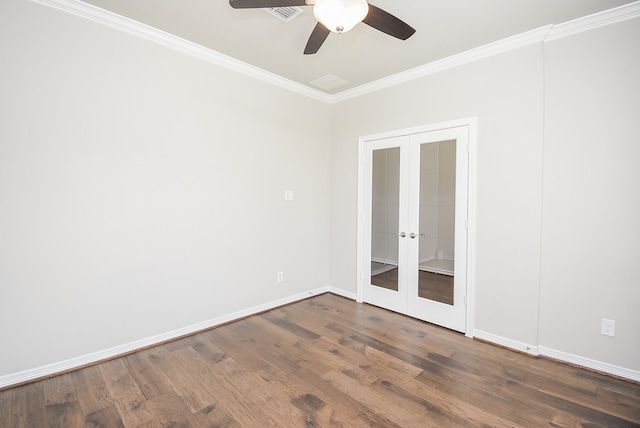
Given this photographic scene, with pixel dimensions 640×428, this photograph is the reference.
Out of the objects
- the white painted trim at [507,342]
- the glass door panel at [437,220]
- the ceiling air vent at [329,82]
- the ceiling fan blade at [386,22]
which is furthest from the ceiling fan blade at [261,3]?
the white painted trim at [507,342]

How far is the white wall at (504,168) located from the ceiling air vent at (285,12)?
164cm

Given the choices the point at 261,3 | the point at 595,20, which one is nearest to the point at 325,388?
the point at 261,3

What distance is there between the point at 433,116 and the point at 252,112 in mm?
2031

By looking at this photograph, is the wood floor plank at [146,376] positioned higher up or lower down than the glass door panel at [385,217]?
lower down

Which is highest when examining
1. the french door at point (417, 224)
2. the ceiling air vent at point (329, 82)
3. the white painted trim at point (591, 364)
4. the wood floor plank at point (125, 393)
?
the ceiling air vent at point (329, 82)

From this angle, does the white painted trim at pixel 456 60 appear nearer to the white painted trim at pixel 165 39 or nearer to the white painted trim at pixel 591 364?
the white painted trim at pixel 165 39

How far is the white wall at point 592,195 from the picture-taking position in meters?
2.23

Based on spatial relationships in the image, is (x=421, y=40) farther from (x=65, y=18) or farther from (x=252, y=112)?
(x=65, y=18)

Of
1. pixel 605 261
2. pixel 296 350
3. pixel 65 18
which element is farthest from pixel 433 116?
pixel 65 18

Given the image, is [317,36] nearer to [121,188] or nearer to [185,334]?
[121,188]

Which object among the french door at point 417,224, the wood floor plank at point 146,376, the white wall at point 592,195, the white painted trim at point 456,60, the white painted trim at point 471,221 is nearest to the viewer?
the wood floor plank at point 146,376

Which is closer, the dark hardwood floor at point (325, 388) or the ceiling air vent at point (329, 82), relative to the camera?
the dark hardwood floor at point (325, 388)

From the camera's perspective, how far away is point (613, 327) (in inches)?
90.7

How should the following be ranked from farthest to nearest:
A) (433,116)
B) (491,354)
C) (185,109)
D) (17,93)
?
(433,116), (185,109), (491,354), (17,93)
